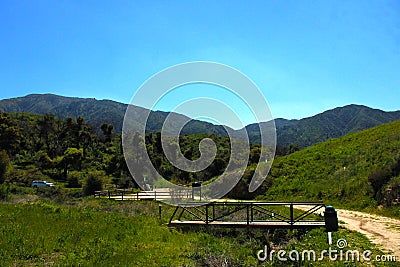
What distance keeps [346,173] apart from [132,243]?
66.8 feet

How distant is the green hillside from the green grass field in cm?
912

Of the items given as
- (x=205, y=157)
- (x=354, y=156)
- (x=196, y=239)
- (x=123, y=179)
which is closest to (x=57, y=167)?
(x=123, y=179)

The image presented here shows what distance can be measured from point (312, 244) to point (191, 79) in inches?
353

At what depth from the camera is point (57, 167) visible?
63750 mm

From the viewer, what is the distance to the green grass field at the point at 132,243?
1074 centimetres

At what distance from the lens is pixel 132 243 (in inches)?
535

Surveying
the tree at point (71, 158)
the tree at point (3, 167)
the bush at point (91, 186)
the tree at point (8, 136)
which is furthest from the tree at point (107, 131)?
the bush at point (91, 186)

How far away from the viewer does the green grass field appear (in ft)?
35.2

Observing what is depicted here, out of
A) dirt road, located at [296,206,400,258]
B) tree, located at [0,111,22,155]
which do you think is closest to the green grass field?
dirt road, located at [296,206,400,258]

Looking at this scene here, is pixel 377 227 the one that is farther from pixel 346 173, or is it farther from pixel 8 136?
pixel 8 136

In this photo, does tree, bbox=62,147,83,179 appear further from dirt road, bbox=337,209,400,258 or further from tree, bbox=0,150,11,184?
dirt road, bbox=337,209,400,258

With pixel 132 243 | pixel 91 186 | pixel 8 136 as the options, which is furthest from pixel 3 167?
pixel 132 243

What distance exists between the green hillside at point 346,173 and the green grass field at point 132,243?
9.12m

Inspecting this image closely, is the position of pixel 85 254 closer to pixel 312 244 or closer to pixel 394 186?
pixel 312 244
